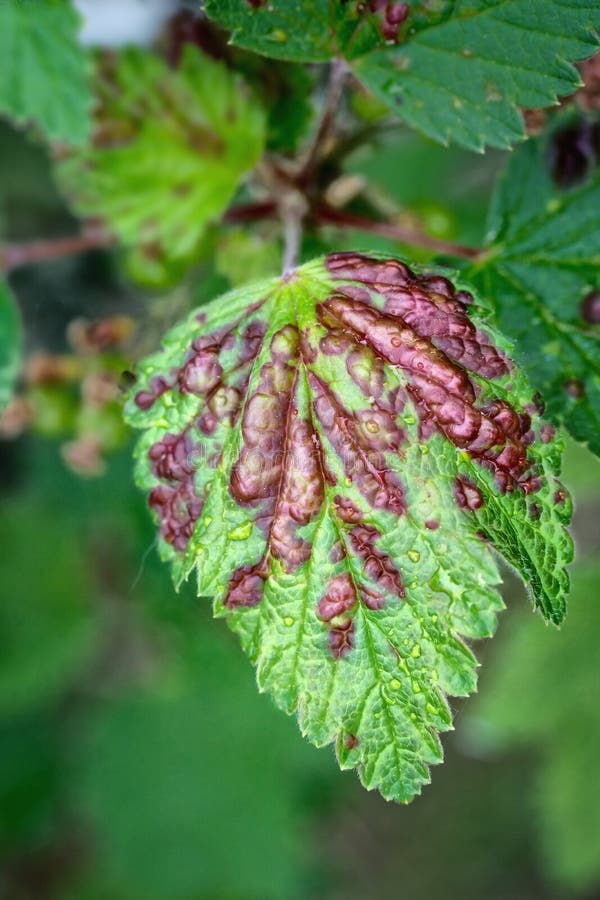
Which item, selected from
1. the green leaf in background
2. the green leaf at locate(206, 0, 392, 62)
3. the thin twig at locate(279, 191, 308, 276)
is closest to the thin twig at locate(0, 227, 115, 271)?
the thin twig at locate(279, 191, 308, 276)

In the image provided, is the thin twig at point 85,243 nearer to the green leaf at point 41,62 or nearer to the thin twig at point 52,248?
the thin twig at point 52,248

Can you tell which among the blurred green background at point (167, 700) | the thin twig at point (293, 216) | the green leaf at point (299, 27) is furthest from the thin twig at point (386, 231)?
the blurred green background at point (167, 700)

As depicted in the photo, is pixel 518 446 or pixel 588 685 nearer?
pixel 518 446

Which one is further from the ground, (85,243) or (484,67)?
(484,67)

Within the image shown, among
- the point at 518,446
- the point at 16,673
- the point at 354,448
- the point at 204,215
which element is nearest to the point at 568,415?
the point at 518,446

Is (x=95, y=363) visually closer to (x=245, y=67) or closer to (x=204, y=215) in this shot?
(x=204, y=215)

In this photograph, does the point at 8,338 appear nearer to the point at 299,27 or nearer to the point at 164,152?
the point at 164,152

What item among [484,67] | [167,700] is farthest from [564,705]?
[484,67]

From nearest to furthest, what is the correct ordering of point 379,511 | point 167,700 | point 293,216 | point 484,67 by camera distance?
point 379,511, point 484,67, point 293,216, point 167,700
